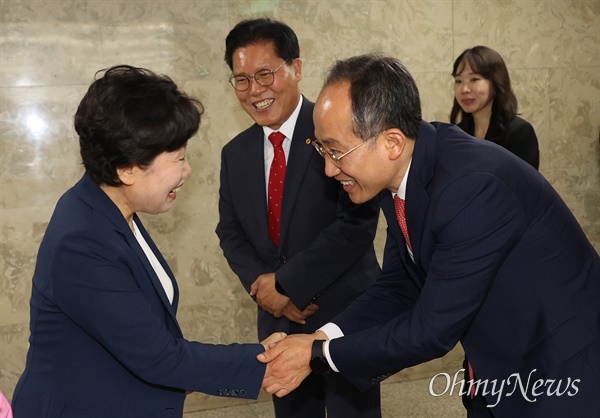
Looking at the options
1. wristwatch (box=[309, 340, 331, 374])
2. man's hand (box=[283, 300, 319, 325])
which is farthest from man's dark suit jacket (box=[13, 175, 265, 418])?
man's hand (box=[283, 300, 319, 325])

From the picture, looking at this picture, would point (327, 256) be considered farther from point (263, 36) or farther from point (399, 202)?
point (263, 36)

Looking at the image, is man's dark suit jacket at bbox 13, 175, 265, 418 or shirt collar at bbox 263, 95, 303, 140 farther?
shirt collar at bbox 263, 95, 303, 140

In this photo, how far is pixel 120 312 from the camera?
192 cm

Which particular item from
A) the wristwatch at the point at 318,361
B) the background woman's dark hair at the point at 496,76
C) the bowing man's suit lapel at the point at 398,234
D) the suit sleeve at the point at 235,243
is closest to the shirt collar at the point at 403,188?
the bowing man's suit lapel at the point at 398,234

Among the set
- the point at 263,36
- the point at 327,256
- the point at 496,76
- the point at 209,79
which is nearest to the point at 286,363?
the point at 327,256

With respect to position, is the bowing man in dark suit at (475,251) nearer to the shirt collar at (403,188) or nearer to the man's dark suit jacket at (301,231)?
the shirt collar at (403,188)

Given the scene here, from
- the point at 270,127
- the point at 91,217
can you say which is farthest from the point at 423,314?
the point at 270,127

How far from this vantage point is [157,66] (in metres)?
4.41

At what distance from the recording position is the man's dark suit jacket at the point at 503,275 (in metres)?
1.99

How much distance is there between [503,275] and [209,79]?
9.17 ft

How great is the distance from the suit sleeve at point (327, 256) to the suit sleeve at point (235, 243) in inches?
8.7

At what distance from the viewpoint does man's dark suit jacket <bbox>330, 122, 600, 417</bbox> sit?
1.99 metres

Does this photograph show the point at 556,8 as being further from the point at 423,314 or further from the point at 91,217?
the point at 91,217

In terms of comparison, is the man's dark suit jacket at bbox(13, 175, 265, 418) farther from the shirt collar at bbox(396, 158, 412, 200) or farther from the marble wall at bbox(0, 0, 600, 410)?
the marble wall at bbox(0, 0, 600, 410)
